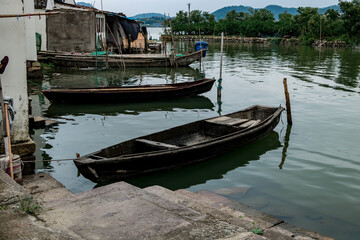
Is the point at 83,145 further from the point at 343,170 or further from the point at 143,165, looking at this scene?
the point at 343,170

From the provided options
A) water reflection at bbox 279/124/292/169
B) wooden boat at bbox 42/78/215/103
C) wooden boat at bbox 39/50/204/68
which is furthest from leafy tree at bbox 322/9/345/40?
water reflection at bbox 279/124/292/169

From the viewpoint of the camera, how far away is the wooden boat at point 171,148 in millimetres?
7219

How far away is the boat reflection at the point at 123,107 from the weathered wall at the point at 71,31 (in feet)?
47.1

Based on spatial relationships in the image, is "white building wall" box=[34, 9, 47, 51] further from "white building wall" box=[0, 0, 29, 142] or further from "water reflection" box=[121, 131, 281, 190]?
"water reflection" box=[121, 131, 281, 190]

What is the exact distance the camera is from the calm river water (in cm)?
716

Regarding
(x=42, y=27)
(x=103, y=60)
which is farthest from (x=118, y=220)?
(x=42, y=27)

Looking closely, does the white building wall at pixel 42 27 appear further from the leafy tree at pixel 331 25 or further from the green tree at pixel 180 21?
the green tree at pixel 180 21

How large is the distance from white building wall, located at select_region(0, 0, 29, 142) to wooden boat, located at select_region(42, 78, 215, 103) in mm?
7698

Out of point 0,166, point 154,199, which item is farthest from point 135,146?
point 154,199

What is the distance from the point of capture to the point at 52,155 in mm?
9461

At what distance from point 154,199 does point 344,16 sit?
6456 cm

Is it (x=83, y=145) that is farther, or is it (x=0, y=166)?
(x=83, y=145)

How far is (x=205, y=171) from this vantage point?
8.66 meters

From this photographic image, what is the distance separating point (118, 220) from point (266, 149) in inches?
278
